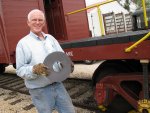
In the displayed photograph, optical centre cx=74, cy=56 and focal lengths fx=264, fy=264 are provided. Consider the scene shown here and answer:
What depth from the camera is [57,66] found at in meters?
2.91

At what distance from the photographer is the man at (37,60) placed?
2.87 meters

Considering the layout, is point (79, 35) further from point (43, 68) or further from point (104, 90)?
point (43, 68)

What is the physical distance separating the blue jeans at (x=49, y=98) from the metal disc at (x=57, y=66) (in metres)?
0.17

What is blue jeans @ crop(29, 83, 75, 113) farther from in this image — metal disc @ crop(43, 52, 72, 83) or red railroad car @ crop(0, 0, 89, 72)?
red railroad car @ crop(0, 0, 89, 72)

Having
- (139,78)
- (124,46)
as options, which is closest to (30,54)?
(124,46)

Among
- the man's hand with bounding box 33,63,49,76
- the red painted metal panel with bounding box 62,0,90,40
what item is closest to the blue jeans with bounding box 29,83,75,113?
the man's hand with bounding box 33,63,49,76

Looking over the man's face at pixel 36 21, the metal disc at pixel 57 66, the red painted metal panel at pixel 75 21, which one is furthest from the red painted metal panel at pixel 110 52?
the red painted metal panel at pixel 75 21

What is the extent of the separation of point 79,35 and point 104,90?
4017mm

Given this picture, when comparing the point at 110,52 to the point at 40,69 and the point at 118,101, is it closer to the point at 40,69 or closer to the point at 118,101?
the point at 118,101

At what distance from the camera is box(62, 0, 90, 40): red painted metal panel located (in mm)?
7436

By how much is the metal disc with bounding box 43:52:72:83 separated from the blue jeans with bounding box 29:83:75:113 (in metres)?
0.17

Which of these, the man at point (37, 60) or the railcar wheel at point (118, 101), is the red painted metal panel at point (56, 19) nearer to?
the railcar wheel at point (118, 101)

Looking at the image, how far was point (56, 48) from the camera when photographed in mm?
3102

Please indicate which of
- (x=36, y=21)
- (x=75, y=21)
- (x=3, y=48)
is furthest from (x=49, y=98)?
(x=75, y=21)
